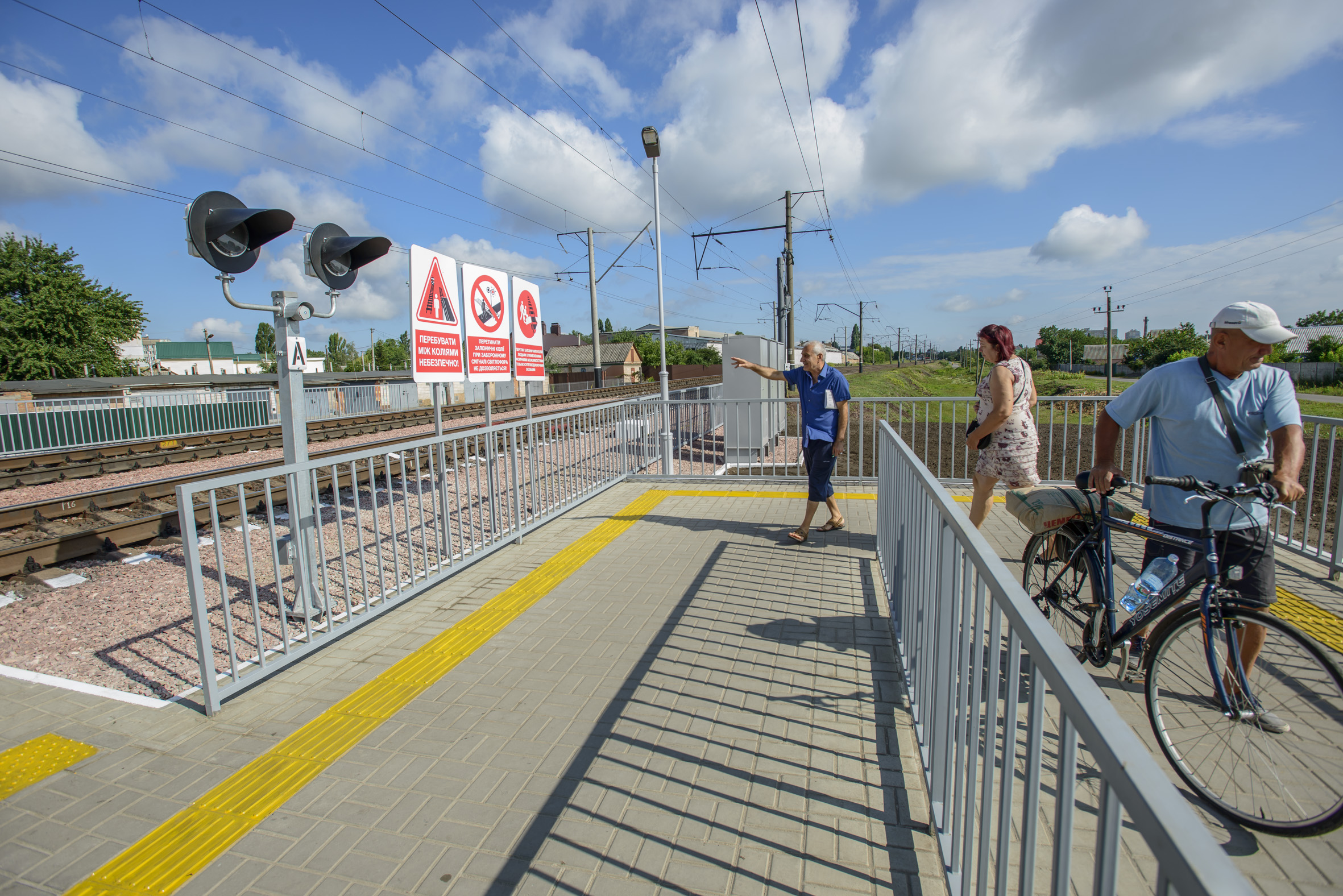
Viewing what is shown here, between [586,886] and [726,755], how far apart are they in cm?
88

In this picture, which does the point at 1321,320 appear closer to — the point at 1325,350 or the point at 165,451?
the point at 1325,350

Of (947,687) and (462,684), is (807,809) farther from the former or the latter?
(462,684)

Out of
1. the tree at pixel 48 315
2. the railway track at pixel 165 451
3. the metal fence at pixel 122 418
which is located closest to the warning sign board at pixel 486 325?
the railway track at pixel 165 451

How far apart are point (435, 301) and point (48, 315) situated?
45.7 metres

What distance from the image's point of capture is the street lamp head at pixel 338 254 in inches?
196

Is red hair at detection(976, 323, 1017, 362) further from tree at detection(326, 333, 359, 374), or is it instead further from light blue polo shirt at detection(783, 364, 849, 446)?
tree at detection(326, 333, 359, 374)

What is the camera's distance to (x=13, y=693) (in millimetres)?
3621

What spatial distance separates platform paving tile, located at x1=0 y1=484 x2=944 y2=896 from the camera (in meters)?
2.31

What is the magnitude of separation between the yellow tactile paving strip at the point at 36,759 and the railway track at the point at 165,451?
1046cm

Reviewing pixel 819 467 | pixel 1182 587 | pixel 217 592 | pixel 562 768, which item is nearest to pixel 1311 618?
pixel 1182 587

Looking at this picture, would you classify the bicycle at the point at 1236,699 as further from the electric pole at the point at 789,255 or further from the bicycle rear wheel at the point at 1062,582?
the electric pole at the point at 789,255

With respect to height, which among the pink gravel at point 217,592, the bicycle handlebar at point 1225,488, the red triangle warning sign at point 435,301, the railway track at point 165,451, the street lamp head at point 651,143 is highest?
the street lamp head at point 651,143

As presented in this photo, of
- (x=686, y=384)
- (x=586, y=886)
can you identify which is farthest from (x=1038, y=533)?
(x=686, y=384)

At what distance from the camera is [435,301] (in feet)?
19.5
